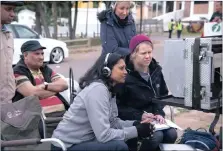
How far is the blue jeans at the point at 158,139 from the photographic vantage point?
3.37 m

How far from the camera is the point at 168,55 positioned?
293 cm

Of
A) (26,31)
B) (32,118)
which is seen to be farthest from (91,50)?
(32,118)

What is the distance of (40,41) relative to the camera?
13.4m

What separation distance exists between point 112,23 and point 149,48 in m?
0.98

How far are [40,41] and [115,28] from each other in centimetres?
923

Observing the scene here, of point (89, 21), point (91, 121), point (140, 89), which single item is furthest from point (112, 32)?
point (89, 21)

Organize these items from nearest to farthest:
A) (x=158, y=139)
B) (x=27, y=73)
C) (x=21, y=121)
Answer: (x=21, y=121), (x=158, y=139), (x=27, y=73)

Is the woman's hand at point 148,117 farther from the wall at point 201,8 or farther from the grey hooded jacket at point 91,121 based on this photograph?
the wall at point 201,8

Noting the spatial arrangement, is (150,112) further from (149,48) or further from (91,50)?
(91,50)

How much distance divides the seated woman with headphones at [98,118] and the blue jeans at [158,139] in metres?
0.26

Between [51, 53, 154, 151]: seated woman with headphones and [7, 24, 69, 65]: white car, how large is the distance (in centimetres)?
958

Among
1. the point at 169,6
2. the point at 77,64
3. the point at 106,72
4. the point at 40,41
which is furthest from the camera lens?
the point at 169,6

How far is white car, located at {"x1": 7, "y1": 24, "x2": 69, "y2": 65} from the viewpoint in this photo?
12.5 m

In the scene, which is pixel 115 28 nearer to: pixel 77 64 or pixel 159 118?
pixel 159 118
